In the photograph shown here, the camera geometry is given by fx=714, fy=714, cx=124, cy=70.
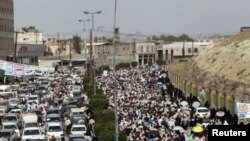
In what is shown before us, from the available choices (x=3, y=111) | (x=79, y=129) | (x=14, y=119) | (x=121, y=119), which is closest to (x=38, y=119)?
(x=14, y=119)

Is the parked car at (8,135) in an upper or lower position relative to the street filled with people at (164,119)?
lower

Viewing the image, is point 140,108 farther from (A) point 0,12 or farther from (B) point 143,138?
(A) point 0,12

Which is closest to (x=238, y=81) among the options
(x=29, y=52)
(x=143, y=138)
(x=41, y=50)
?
(x=143, y=138)

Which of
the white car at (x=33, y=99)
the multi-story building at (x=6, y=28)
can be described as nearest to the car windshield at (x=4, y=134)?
the white car at (x=33, y=99)

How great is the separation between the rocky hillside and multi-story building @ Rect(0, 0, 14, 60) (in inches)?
1335

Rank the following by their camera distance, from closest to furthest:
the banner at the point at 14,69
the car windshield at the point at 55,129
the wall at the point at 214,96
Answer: the car windshield at the point at 55,129
the wall at the point at 214,96
the banner at the point at 14,69

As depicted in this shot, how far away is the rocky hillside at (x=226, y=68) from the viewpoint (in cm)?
5828

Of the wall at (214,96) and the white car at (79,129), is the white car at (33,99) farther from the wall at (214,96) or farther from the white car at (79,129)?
the white car at (79,129)

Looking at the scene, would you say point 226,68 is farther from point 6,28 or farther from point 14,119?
point 6,28

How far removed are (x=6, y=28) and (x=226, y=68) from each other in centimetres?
5404

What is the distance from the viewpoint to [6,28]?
117m

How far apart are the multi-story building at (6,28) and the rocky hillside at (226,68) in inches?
1335

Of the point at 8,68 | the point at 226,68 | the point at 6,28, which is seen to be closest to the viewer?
the point at 8,68

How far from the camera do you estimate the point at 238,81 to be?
193ft
